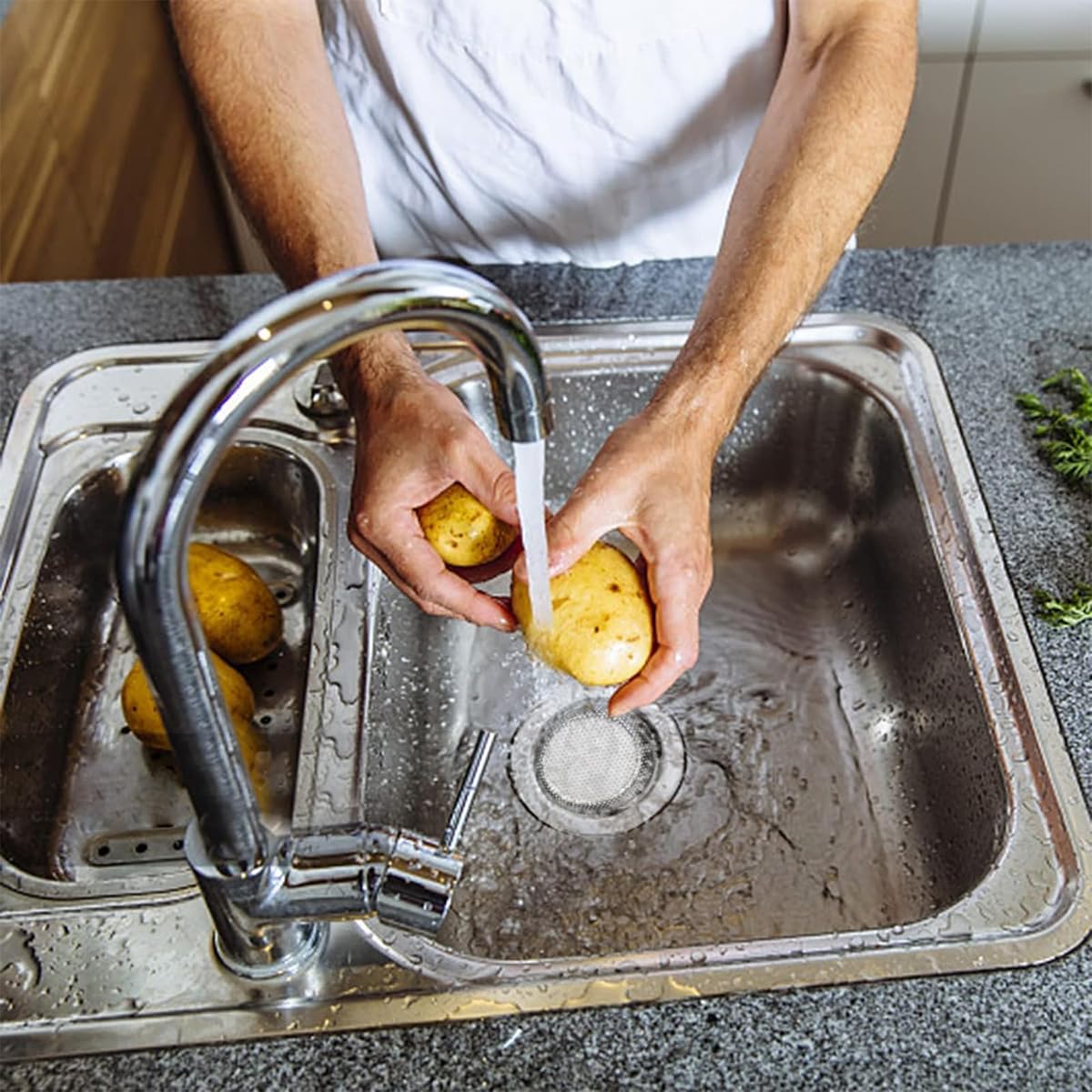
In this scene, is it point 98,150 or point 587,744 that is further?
point 98,150

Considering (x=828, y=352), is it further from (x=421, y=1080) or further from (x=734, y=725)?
(x=421, y=1080)

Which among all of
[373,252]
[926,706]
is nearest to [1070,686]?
[926,706]

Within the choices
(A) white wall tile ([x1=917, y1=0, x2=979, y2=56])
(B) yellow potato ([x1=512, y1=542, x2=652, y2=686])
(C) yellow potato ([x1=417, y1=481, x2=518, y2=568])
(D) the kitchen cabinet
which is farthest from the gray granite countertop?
(A) white wall tile ([x1=917, y1=0, x2=979, y2=56])

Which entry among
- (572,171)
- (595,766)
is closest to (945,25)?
(572,171)

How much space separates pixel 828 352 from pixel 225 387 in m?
0.79

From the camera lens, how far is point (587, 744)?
1.11m

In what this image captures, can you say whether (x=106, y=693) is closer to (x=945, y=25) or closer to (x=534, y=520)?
(x=534, y=520)

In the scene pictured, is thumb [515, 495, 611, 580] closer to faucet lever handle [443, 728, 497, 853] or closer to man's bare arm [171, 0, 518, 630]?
man's bare arm [171, 0, 518, 630]

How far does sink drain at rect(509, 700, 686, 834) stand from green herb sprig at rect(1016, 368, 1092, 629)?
0.35 m

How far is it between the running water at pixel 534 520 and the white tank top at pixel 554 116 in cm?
56

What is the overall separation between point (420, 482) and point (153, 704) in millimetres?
284

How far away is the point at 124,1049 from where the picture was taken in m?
0.75

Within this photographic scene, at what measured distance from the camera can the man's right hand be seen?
877 mm

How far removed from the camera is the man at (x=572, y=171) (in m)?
0.89
